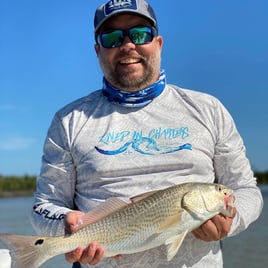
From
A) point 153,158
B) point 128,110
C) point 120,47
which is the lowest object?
point 153,158

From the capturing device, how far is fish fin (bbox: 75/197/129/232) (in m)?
3.31

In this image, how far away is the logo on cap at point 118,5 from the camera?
3.82 metres

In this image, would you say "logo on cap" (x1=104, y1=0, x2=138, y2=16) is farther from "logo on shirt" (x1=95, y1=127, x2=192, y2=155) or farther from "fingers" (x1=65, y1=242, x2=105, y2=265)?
"fingers" (x1=65, y1=242, x2=105, y2=265)

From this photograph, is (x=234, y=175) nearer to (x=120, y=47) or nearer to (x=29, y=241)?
(x=120, y=47)

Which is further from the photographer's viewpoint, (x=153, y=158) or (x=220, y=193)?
(x=153, y=158)

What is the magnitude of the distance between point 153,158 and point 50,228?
792mm

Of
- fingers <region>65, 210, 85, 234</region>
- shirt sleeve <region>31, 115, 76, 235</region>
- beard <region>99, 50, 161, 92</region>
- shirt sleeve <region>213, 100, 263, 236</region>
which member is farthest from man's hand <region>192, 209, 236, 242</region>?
beard <region>99, 50, 161, 92</region>

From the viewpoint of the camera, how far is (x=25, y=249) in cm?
318

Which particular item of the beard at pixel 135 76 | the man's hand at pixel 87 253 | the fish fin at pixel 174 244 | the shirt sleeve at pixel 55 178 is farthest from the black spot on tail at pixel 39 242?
the beard at pixel 135 76

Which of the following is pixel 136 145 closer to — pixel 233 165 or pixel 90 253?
pixel 233 165

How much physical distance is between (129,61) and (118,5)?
15.8 inches

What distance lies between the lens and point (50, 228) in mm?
3551

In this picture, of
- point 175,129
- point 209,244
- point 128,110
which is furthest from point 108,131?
point 209,244

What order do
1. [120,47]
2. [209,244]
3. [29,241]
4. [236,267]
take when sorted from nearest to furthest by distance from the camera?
[29,241]
[209,244]
[120,47]
[236,267]
